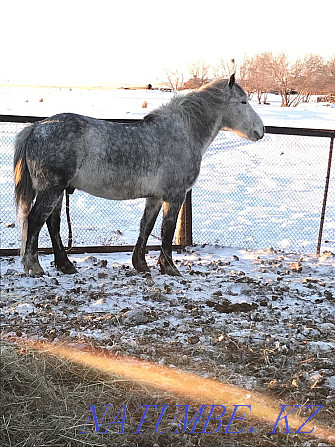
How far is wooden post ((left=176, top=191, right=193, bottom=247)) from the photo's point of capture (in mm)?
6562

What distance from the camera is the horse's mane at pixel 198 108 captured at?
5.43 metres

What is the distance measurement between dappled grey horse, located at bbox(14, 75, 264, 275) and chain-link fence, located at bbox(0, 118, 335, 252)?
1.65 feet

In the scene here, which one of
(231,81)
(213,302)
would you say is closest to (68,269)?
(213,302)

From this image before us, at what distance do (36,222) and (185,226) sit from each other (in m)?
2.33

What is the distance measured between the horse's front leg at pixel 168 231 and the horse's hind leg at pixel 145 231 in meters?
0.18

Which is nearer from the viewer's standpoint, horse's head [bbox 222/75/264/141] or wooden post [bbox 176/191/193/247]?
horse's head [bbox 222/75/264/141]

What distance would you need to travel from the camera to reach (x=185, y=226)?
658 centimetres

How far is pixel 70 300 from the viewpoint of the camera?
13.9 feet

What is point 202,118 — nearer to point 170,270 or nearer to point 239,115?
point 239,115

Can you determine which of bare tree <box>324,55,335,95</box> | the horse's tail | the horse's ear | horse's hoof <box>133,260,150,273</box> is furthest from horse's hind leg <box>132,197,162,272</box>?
bare tree <box>324,55,335,95</box>

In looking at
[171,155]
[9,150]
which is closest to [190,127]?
[171,155]

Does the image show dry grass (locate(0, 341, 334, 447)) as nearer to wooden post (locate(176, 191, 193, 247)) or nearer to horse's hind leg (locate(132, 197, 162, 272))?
horse's hind leg (locate(132, 197, 162, 272))

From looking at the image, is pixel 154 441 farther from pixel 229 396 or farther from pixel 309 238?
pixel 309 238

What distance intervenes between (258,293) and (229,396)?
2063mm
